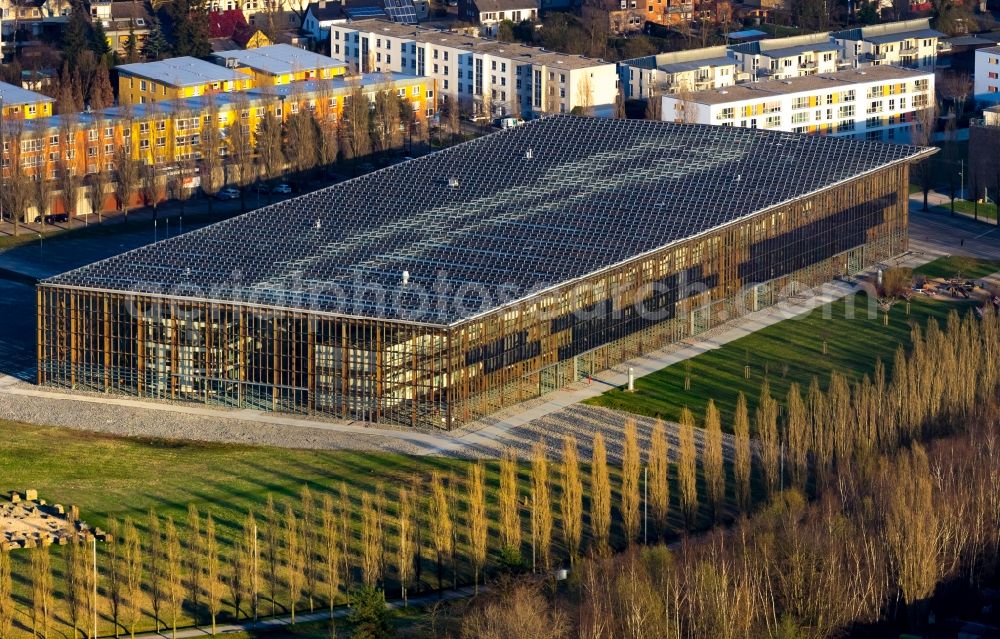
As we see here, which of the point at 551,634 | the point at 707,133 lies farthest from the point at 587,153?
the point at 551,634

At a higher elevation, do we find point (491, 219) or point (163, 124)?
point (163, 124)

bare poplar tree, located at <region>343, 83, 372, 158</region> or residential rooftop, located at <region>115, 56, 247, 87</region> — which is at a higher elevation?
residential rooftop, located at <region>115, 56, 247, 87</region>

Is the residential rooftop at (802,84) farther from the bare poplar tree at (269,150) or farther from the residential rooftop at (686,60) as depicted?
the bare poplar tree at (269,150)

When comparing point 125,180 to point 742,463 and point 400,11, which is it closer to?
point 400,11

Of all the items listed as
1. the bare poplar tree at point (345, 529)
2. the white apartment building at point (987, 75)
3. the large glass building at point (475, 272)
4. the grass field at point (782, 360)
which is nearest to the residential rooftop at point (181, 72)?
the large glass building at point (475, 272)

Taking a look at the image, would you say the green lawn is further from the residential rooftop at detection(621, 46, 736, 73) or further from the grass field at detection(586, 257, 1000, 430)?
the residential rooftop at detection(621, 46, 736, 73)

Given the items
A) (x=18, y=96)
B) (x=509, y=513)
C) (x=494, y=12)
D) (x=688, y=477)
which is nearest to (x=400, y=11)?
(x=494, y=12)

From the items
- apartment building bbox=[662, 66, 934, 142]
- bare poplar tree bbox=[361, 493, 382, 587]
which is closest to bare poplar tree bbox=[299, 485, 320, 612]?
bare poplar tree bbox=[361, 493, 382, 587]
